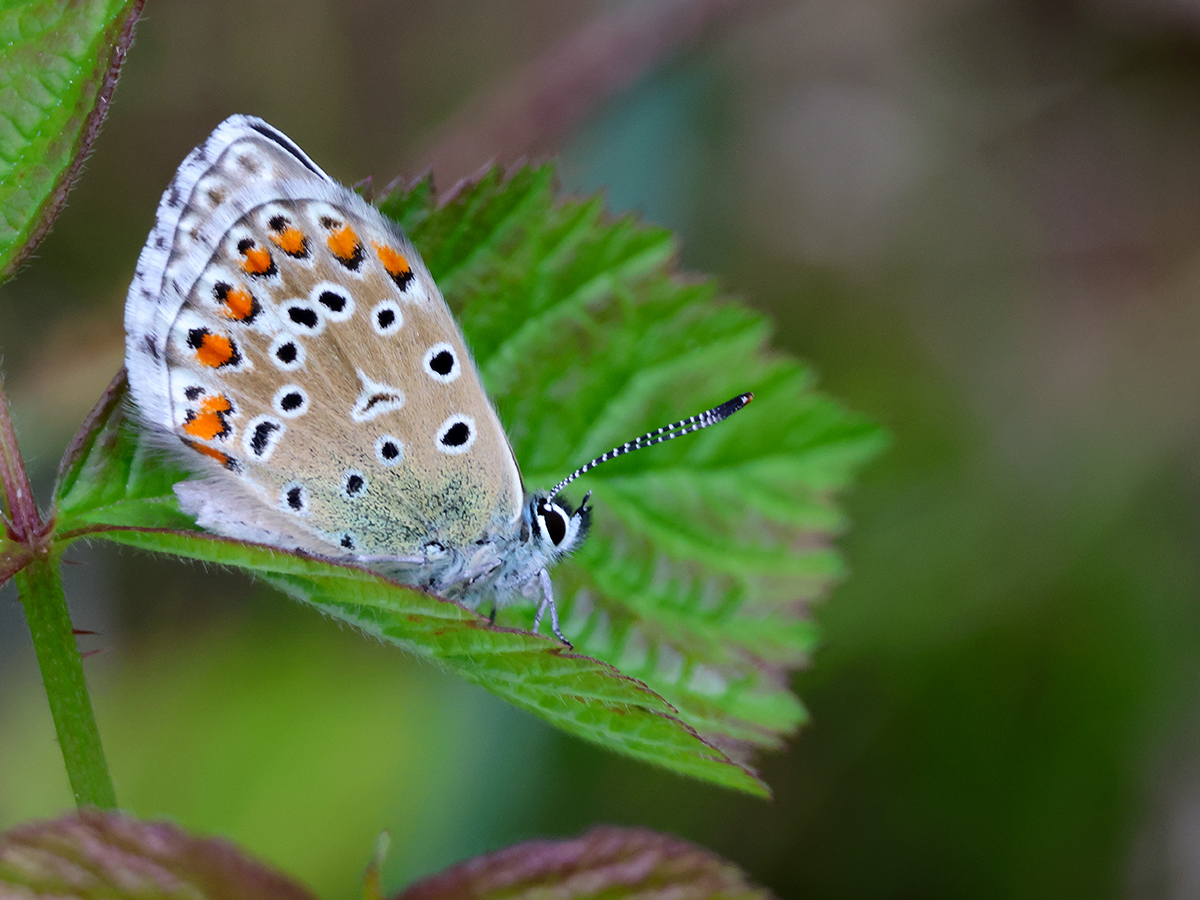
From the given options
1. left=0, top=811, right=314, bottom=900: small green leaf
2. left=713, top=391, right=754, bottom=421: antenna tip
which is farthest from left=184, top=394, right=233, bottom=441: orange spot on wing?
left=713, top=391, right=754, bottom=421: antenna tip

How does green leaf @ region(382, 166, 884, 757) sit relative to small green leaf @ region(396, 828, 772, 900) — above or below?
above

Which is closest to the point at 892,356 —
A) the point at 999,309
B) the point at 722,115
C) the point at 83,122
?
the point at 999,309

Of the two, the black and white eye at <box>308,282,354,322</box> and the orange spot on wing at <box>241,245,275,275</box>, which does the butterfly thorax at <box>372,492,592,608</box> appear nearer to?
the black and white eye at <box>308,282,354,322</box>

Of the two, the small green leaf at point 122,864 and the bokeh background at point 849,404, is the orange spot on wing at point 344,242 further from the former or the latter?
the bokeh background at point 849,404

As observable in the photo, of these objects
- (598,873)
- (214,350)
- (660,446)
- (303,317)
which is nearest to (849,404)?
(660,446)

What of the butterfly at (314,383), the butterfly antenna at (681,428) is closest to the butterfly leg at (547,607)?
the butterfly at (314,383)

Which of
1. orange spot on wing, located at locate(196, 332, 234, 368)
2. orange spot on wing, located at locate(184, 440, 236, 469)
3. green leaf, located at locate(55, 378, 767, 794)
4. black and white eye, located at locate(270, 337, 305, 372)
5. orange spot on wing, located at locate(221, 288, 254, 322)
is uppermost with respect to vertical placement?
orange spot on wing, located at locate(221, 288, 254, 322)

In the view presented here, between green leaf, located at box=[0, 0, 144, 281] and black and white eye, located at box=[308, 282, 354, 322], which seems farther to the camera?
black and white eye, located at box=[308, 282, 354, 322]
